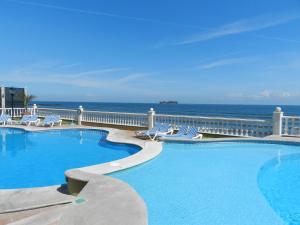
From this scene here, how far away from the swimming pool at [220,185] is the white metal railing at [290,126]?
5.18 ft

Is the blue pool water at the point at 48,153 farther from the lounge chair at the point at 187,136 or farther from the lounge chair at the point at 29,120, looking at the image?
the lounge chair at the point at 187,136

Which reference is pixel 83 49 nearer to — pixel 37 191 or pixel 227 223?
pixel 37 191

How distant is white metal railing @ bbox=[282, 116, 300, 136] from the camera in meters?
10.6

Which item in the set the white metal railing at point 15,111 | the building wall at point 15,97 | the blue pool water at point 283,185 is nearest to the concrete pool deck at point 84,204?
the blue pool water at point 283,185

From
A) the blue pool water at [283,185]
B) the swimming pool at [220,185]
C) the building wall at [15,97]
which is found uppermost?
the building wall at [15,97]

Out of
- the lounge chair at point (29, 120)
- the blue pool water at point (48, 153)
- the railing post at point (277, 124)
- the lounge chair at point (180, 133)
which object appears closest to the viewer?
the blue pool water at point (48, 153)

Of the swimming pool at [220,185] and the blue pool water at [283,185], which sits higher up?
the swimming pool at [220,185]

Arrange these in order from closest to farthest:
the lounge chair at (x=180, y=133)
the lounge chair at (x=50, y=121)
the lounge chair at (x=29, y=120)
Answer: the lounge chair at (x=180, y=133), the lounge chair at (x=50, y=121), the lounge chair at (x=29, y=120)

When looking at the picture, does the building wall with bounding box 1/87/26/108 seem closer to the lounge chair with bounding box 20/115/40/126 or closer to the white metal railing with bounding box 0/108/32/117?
the white metal railing with bounding box 0/108/32/117

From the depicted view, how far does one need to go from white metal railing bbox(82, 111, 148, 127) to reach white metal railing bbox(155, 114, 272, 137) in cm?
223

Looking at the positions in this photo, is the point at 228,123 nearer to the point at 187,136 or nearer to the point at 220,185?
the point at 187,136

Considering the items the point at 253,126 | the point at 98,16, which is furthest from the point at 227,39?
the point at 253,126

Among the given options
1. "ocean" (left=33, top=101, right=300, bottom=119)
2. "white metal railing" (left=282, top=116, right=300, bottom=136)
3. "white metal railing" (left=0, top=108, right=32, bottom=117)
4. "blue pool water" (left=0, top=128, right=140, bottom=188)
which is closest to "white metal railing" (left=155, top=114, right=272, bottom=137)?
"white metal railing" (left=282, top=116, right=300, bottom=136)

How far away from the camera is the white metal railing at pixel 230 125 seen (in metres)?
11.1
